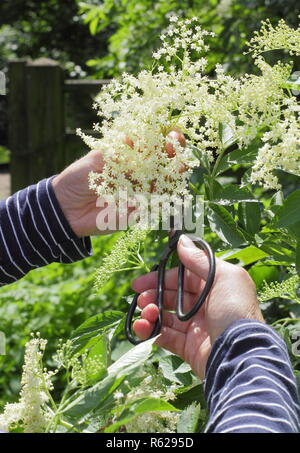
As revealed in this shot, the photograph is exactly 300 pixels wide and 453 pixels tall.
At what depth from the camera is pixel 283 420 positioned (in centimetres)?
62

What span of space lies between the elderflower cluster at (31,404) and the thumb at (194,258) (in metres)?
0.20

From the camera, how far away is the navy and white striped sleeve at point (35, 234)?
1.16 metres

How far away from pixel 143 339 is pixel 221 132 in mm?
318

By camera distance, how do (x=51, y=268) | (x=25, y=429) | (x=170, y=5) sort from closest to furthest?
(x=25, y=429) < (x=51, y=268) < (x=170, y=5)

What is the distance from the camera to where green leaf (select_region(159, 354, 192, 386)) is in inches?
37.6

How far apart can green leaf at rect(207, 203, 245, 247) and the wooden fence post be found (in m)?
3.11

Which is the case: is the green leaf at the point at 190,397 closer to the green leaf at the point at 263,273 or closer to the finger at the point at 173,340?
the finger at the point at 173,340

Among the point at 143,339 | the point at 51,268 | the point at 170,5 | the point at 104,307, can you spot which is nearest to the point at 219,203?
the point at 143,339

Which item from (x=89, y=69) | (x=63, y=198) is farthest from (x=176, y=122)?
(x=89, y=69)

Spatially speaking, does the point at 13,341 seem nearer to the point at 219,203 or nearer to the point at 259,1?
the point at 219,203

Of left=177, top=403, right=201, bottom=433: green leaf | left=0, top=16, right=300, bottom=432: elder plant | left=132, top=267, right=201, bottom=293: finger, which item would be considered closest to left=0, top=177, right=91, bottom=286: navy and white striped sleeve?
left=0, top=16, right=300, bottom=432: elder plant

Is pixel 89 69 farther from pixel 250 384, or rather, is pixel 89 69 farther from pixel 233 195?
pixel 250 384

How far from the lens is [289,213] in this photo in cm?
86

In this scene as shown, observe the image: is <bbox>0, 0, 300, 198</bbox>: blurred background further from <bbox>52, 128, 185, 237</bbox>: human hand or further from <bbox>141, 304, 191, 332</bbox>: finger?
<bbox>141, 304, 191, 332</bbox>: finger
